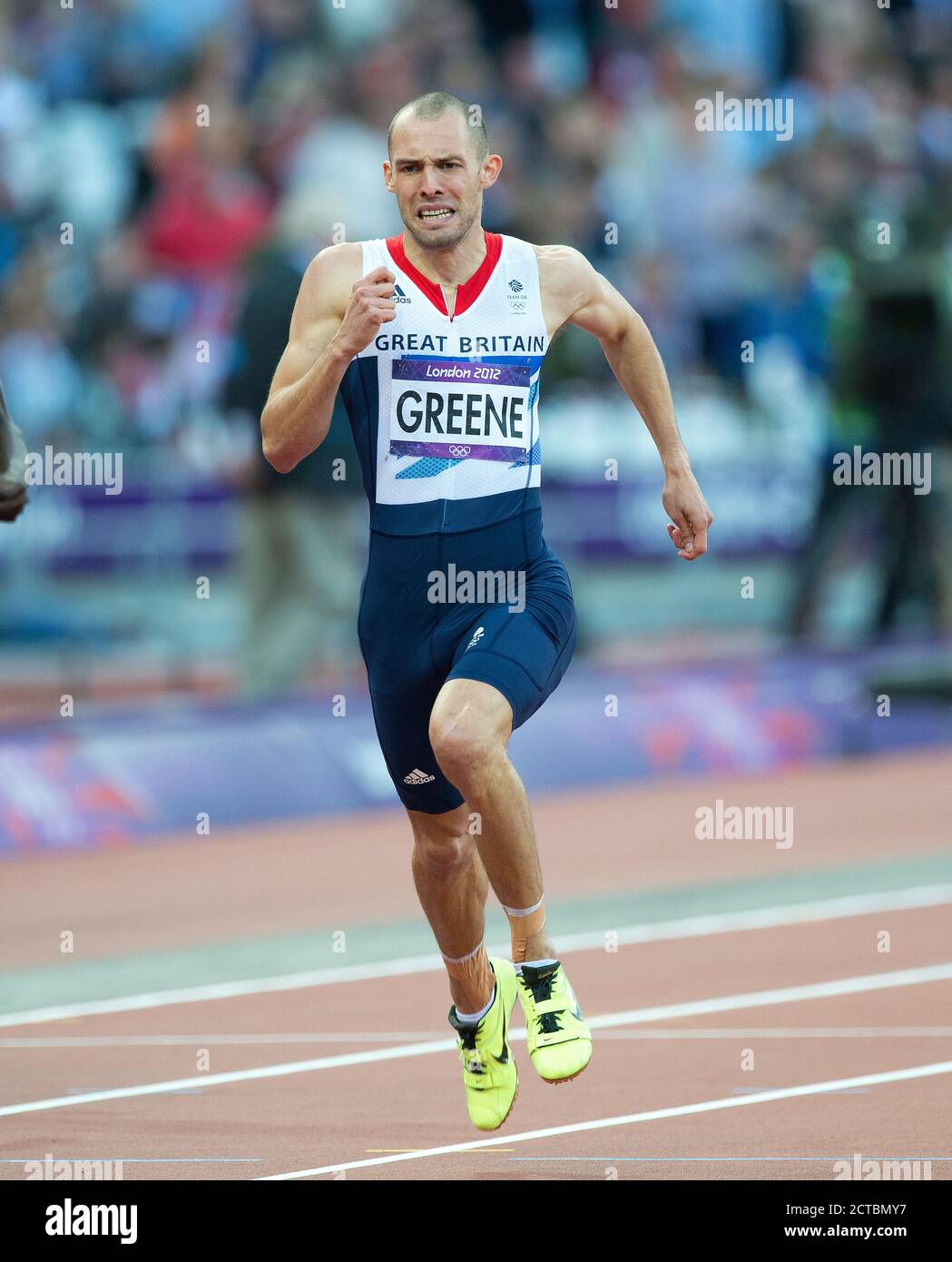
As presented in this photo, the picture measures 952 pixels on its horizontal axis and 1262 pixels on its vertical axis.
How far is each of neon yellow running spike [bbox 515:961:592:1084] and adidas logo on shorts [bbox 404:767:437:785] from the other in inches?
27.0

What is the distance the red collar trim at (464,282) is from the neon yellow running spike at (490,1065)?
213 centimetres

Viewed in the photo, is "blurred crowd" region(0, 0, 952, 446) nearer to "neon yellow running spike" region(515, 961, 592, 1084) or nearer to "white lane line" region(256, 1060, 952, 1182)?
"white lane line" region(256, 1060, 952, 1182)

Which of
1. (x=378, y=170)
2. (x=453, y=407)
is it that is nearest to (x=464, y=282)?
(x=453, y=407)

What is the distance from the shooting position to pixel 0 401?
684 centimetres

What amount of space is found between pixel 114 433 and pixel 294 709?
4000mm

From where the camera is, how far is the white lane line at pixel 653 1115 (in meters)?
7.03

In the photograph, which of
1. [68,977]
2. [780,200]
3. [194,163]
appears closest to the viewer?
[68,977]

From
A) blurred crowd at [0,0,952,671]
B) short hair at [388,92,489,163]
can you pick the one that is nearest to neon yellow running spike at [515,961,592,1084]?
short hair at [388,92,489,163]

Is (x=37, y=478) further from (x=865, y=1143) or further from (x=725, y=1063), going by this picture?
(x=865, y=1143)

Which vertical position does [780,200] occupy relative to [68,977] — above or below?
above

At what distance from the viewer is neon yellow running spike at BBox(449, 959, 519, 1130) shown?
7133 millimetres

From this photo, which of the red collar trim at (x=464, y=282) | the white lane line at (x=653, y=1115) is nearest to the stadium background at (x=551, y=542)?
the white lane line at (x=653, y=1115)

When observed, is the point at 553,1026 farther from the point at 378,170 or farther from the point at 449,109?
the point at 378,170

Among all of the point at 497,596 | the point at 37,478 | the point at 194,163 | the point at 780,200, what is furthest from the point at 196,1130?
the point at 780,200
